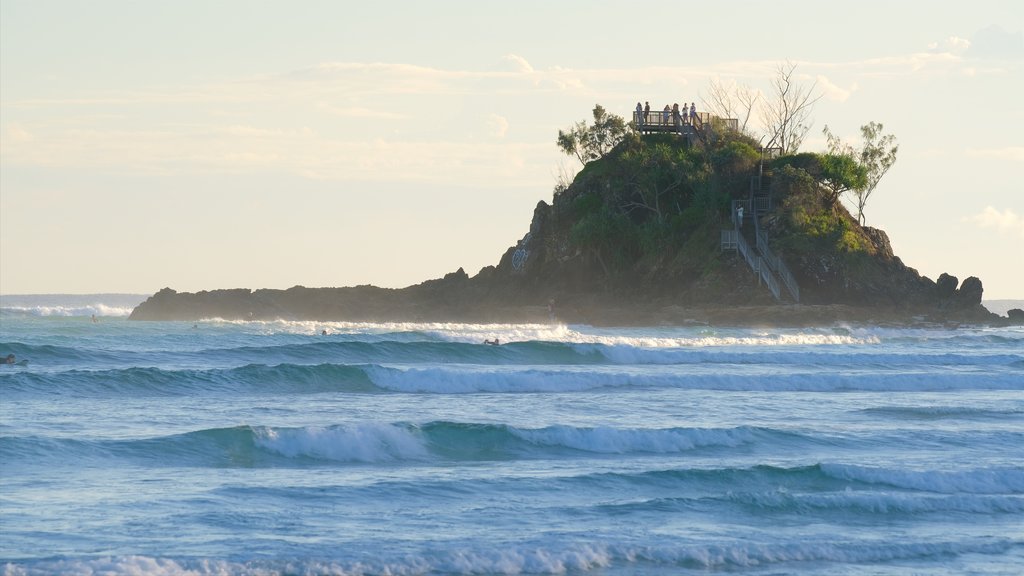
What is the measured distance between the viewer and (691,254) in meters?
63.1

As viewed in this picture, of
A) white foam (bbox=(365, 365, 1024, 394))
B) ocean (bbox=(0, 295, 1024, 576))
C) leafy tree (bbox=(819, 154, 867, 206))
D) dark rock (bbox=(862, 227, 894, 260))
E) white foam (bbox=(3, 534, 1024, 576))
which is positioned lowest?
white foam (bbox=(3, 534, 1024, 576))

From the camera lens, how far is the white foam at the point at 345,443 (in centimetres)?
1941

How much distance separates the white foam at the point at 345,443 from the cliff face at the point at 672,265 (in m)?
37.0

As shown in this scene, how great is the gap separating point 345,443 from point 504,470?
2.81 metres

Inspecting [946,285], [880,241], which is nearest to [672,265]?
[880,241]

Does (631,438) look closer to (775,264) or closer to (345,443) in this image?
(345,443)

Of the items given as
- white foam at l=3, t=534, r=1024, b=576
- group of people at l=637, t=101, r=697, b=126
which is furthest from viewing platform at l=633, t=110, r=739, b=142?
white foam at l=3, t=534, r=1024, b=576

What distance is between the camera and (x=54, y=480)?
54.1 feet

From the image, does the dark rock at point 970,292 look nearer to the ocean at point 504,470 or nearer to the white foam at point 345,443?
the ocean at point 504,470

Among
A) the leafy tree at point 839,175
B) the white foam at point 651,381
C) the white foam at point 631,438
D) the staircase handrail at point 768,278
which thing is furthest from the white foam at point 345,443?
the leafy tree at point 839,175

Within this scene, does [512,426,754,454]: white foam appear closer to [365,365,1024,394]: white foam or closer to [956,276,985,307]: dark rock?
[365,365,1024,394]: white foam

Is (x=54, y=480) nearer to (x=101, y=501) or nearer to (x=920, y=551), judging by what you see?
(x=101, y=501)

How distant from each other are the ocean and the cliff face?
2513cm

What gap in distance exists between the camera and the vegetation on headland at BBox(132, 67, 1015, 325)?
59.7 metres
